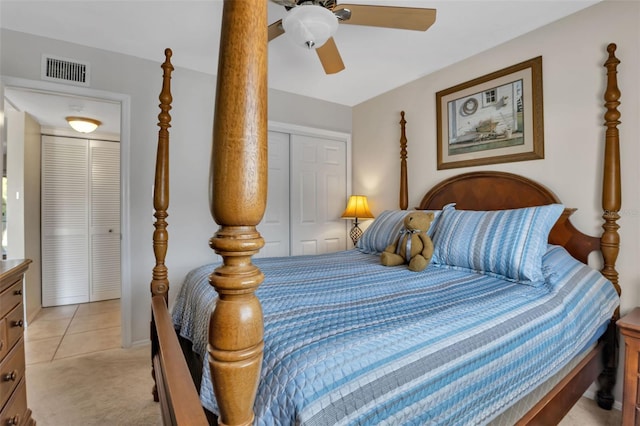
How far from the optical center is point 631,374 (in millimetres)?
1426

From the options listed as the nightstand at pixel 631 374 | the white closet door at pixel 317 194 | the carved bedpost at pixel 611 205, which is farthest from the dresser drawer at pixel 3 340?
the carved bedpost at pixel 611 205

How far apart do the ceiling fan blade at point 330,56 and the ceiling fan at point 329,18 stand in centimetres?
26

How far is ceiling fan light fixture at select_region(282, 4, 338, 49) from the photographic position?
1.50 m

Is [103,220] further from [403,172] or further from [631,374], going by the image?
[631,374]

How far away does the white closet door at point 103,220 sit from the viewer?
4.04 meters

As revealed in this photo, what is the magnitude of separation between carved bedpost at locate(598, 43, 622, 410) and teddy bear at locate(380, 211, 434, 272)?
0.95 meters

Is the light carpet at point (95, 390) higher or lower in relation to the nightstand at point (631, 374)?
lower

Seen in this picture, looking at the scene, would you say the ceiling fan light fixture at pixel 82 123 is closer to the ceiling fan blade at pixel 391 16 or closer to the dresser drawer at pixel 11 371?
the dresser drawer at pixel 11 371

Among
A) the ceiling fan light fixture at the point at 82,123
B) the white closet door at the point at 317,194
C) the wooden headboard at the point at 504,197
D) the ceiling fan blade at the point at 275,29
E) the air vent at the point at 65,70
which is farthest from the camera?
the white closet door at the point at 317,194

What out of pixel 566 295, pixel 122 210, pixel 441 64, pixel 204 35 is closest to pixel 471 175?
pixel 441 64

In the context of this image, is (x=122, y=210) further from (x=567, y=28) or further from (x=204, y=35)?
(x=567, y=28)

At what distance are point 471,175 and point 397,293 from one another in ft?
5.29

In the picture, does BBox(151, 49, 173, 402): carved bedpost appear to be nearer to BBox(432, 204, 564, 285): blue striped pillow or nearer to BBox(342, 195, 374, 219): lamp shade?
BBox(432, 204, 564, 285): blue striped pillow

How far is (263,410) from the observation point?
2.35 ft
